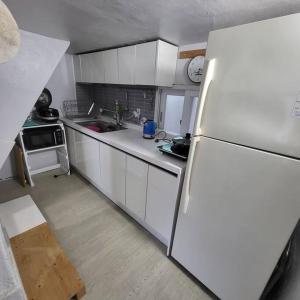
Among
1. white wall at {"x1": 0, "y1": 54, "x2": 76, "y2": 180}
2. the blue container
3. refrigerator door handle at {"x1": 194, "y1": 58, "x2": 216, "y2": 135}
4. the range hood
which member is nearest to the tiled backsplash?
white wall at {"x1": 0, "y1": 54, "x2": 76, "y2": 180}

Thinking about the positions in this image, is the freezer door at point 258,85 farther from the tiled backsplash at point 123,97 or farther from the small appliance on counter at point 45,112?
the small appliance on counter at point 45,112

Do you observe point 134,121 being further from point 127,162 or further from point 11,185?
point 11,185

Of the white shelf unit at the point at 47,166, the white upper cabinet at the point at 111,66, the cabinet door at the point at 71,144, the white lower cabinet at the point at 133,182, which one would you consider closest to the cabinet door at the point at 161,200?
the white lower cabinet at the point at 133,182

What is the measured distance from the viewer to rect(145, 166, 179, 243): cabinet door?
140 cm

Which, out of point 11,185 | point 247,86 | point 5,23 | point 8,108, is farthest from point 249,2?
point 11,185

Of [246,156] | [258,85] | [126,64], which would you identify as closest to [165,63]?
[126,64]

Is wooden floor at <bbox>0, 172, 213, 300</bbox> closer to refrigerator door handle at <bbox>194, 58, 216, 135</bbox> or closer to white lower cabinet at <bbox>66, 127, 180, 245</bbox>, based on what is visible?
white lower cabinet at <bbox>66, 127, 180, 245</bbox>

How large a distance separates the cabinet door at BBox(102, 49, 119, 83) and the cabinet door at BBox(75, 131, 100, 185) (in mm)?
853

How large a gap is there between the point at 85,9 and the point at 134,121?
151 centimetres

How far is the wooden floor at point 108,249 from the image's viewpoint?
1.32 m

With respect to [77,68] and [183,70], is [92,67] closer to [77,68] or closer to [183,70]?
[77,68]

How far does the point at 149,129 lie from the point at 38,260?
1.55 metres

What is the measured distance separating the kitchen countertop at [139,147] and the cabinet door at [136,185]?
0.09 m

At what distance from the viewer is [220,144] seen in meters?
1.00
